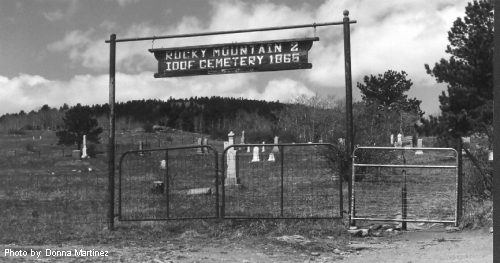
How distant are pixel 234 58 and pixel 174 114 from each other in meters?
138

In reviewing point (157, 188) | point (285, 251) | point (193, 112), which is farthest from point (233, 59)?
point (193, 112)

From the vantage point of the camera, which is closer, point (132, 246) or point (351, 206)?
point (132, 246)

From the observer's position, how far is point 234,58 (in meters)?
9.60

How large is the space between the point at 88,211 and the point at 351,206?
634cm

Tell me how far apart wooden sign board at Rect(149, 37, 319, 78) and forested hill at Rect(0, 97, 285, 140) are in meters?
110

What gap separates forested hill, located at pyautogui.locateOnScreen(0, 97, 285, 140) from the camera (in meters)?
128

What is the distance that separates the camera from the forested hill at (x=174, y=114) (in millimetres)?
128375

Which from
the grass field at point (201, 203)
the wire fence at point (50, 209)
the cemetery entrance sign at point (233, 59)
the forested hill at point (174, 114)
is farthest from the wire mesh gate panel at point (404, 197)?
the forested hill at point (174, 114)

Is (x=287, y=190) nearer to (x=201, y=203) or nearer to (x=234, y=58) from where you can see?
(x=201, y=203)

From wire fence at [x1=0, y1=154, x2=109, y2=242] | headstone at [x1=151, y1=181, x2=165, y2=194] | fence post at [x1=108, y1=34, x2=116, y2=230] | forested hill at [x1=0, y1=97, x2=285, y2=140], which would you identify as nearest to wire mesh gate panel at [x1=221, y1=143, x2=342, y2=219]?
headstone at [x1=151, y1=181, x2=165, y2=194]

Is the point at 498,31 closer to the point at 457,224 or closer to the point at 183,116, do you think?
the point at 457,224

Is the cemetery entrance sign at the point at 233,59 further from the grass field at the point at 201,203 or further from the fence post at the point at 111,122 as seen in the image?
the grass field at the point at 201,203

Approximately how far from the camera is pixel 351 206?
9328 mm

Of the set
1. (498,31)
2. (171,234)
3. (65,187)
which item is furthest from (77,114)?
(498,31)
